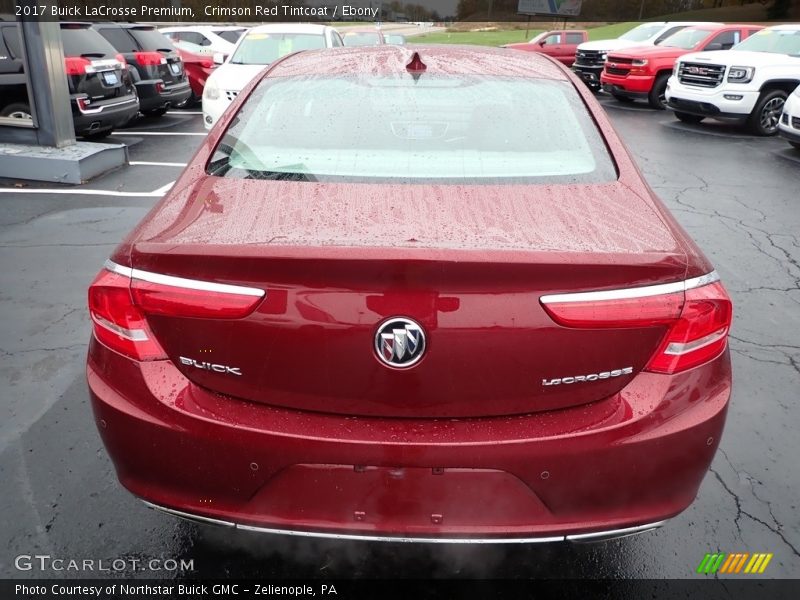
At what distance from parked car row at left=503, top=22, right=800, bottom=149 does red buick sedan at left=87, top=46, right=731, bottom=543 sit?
938 cm

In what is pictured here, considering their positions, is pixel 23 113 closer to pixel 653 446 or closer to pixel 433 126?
pixel 433 126

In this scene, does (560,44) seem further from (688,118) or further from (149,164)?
(149,164)

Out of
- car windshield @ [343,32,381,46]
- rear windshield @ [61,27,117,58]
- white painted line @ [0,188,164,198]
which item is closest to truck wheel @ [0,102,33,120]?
rear windshield @ [61,27,117,58]

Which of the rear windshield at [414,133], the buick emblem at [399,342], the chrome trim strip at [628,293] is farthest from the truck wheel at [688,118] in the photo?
the buick emblem at [399,342]

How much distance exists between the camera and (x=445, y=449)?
5.57 feet

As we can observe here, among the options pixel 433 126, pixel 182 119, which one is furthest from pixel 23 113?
pixel 433 126

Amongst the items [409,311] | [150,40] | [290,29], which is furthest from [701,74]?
[409,311]

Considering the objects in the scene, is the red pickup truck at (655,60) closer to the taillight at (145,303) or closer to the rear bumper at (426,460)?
the rear bumper at (426,460)

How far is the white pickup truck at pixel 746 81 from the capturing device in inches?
448

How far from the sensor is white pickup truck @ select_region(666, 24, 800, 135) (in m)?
11.4

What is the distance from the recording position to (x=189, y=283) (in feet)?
5.65

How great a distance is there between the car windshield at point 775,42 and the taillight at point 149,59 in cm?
1037

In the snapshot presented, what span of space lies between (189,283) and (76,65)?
27.0ft

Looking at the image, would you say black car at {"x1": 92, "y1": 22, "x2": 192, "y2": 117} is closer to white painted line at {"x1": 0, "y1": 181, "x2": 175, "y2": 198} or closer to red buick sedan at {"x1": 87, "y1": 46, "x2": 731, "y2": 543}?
white painted line at {"x1": 0, "y1": 181, "x2": 175, "y2": 198}
